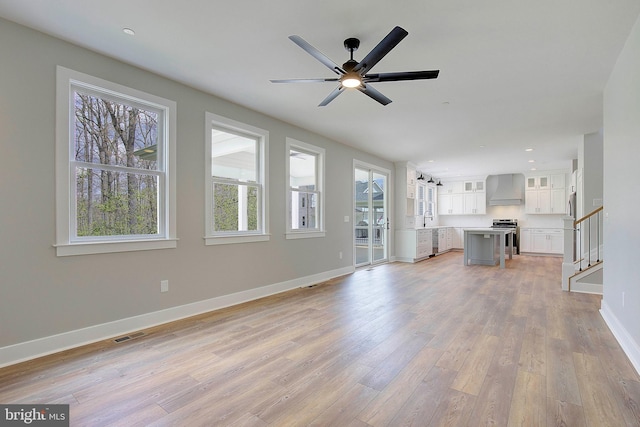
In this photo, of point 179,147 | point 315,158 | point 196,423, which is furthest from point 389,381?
point 315,158

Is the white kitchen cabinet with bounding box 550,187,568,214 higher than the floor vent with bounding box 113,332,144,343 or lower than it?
higher

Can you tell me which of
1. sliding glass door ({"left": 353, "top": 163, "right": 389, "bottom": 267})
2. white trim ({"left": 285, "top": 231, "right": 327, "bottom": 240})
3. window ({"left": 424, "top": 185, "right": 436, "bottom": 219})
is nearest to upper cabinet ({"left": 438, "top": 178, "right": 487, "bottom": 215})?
window ({"left": 424, "top": 185, "right": 436, "bottom": 219})

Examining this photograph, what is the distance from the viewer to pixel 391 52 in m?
2.82

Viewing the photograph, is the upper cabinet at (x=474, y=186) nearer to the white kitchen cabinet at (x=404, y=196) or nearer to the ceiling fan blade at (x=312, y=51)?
the white kitchen cabinet at (x=404, y=196)

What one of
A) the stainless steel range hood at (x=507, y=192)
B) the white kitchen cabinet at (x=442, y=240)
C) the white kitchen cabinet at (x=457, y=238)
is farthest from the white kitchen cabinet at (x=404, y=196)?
the stainless steel range hood at (x=507, y=192)

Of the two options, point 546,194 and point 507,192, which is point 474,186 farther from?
point 546,194

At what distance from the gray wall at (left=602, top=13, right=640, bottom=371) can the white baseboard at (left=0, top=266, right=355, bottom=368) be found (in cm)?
386

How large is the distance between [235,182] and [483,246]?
6087 mm

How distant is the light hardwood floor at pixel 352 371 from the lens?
5.97 feet

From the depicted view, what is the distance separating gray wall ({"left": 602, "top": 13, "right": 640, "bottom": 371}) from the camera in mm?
2418

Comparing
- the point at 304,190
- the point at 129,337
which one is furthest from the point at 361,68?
the point at 129,337

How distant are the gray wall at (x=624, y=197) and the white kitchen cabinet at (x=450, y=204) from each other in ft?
25.0

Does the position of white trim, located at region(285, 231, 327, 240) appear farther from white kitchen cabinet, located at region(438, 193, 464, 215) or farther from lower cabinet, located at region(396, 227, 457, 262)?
white kitchen cabinet, located at region(438, 193, 464, 215)

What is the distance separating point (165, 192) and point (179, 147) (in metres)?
0.54
